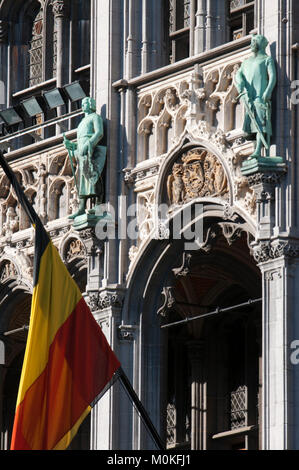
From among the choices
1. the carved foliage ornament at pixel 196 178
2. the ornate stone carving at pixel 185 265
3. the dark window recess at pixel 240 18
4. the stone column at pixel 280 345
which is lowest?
the stone column at pixel 280 345

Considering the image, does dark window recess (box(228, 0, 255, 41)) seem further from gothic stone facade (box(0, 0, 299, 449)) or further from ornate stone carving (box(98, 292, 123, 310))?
ornate stone carving (box(98, 292, 123, 310))

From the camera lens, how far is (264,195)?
125 ft

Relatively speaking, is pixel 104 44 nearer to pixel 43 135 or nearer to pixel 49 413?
pixel 43 135

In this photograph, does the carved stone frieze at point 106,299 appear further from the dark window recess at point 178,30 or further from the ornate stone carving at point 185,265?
the dark window recess at point 178,30

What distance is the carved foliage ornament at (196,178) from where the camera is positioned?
39688 millimetres

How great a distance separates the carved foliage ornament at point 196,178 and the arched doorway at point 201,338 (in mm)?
308

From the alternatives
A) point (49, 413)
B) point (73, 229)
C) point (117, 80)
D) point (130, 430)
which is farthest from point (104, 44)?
point (49, 413)

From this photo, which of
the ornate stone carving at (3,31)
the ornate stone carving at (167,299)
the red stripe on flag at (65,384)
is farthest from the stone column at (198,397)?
the red stripe on flag at (65,384)

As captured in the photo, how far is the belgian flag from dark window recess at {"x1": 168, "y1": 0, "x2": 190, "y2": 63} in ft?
30.2

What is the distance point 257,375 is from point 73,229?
524 centimetres

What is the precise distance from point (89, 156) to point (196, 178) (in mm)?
2497

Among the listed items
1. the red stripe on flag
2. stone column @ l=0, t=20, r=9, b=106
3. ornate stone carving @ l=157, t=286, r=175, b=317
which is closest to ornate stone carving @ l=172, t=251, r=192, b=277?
ornate stone carving @ l=157, t=286, r=175, b=317

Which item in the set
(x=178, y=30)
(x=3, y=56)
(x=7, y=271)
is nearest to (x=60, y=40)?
(x=3, y=56)

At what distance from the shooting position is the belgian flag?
34438 millimetres
